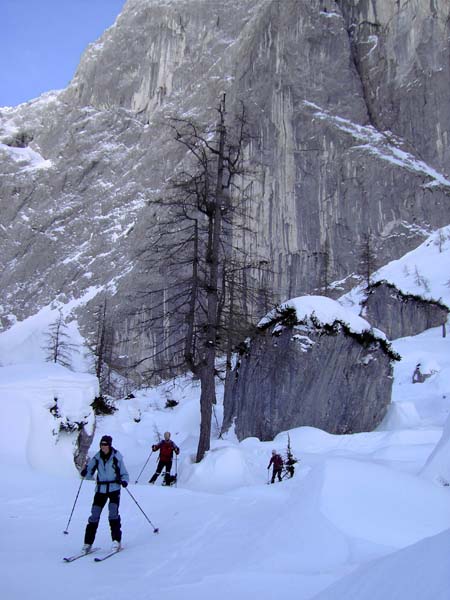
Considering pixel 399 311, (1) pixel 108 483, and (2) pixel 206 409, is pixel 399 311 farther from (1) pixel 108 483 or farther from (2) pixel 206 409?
(1) pixel 108 483

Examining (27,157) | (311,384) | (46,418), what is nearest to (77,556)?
(46,418)

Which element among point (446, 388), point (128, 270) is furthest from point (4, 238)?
point (446, 388)

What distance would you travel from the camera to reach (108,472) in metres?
5.78

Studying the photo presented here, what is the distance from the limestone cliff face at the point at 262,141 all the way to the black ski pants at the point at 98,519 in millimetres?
55085

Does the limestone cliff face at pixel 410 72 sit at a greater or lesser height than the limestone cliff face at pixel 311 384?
greater

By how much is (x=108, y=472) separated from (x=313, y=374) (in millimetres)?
9670

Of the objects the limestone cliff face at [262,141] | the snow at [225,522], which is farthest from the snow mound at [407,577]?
the limestone cliff face at [262,141]

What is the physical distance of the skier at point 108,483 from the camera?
17.8 ft

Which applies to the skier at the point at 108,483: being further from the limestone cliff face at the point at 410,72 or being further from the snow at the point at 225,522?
the limestone cliff face at the point at 410,72

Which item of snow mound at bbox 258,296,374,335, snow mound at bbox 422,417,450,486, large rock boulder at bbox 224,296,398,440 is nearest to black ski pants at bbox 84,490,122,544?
snow mound at bbox 422,417,450,486

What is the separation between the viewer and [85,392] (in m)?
11.7

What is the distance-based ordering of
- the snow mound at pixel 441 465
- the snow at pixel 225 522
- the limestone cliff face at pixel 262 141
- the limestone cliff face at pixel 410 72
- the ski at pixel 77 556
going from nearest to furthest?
the snow at pixel 225 522 → the ski at pixel 77 556 → the snow mound at pixel 441 465 → the limestone cliff face at pixel 262 141 → the limestone cliff face at pixel 410 72

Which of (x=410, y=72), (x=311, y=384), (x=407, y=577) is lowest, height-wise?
(x=407, y=577)

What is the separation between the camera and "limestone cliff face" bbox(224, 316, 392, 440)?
1452 cm
